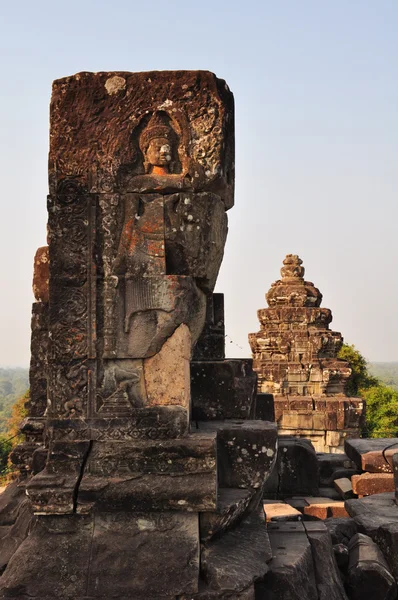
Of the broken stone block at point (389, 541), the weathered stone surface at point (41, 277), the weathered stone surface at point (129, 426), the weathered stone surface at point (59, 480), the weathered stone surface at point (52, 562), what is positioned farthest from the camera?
the weathered stone surface at point (41, 277)

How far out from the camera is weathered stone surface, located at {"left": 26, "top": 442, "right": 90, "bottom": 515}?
147 inches

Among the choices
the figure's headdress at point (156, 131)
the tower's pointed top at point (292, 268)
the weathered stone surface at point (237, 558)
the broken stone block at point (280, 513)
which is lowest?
the broken stone block at point (280, 513)

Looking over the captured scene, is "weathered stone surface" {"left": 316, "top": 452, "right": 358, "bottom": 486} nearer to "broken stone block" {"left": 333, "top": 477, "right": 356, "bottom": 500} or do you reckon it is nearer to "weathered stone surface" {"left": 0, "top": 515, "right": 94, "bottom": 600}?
"broken stone block" {"left": 333, "top": 477, "right": 356, "bottom": 500}

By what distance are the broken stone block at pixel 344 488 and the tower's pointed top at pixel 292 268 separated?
12.6 meters

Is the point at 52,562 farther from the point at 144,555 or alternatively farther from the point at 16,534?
the point at 16,534

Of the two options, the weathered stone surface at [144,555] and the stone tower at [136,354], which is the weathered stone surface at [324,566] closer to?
the stone tower at [136,354]

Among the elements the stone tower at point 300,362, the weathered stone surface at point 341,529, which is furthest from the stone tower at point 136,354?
the stone tower at point 300,362

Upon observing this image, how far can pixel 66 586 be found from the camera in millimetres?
3477

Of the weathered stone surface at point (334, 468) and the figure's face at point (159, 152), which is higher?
the figure's face at point (159, 152)

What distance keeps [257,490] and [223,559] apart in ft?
2.42

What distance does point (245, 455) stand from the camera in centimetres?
434

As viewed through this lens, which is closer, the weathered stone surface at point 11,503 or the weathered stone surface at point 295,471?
the weathered stone surface at point 11,503

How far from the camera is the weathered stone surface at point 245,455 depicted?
4.30 meters

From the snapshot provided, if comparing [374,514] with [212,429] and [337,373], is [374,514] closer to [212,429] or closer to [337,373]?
[212,429]
